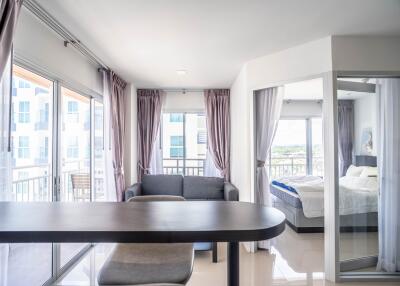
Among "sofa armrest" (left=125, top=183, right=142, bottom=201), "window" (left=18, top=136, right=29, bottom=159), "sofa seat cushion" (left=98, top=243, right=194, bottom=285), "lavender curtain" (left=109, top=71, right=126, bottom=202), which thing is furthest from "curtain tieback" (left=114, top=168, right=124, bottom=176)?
"sofa seat cushion" (left=98, top=243, right=194, bottom=285)

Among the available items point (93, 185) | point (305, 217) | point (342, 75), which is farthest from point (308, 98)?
point (93, 185)

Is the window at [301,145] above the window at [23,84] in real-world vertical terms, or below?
below

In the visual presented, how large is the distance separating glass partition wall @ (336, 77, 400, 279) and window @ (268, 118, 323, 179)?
11.1 feet

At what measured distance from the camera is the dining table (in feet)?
2.65

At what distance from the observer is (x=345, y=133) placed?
2629 mm

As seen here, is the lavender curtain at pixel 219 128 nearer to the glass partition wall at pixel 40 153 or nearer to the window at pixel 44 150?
the glass partition wall at pixel 40 153

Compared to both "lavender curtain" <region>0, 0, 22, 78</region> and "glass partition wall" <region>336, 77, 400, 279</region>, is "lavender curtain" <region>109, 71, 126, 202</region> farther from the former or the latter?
"glass partition wall" <region>336, 77, 400, 279</region>

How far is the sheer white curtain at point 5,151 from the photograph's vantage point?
1545 millimetres

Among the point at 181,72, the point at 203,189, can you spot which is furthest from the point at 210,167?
the point at 181,72

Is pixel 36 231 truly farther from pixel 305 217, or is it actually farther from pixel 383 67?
pixel 305 217

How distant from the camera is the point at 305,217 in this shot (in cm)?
382

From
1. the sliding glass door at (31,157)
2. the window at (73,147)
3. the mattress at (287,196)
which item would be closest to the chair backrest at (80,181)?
the window at (73,147)

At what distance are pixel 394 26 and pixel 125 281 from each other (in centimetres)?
300

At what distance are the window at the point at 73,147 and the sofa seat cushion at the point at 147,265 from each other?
176 cm
